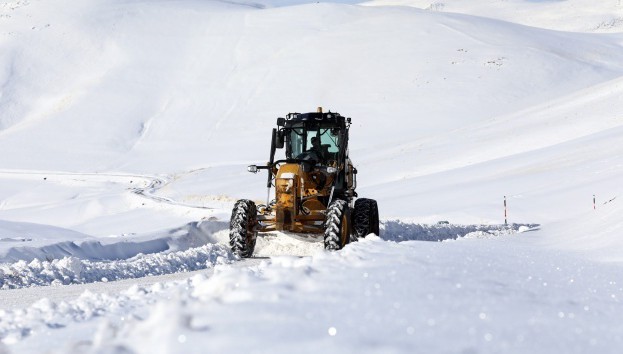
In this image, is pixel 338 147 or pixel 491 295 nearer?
pixel 491 295

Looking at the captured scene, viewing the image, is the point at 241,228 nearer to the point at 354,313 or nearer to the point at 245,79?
the point at 354,313

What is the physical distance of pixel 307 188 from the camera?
1406 cm

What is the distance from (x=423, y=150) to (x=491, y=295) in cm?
4112

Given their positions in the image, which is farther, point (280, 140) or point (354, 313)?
→ point (280, 140)

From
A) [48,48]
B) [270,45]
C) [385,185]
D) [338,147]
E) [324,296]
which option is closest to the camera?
[324,296]

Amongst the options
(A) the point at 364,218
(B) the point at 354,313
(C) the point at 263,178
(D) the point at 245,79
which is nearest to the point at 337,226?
(A) the point at 364,218

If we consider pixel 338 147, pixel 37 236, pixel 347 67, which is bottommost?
pixel 37 236

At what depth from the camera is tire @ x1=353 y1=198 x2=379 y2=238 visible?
14.2 m

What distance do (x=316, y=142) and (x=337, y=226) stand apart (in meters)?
2.31

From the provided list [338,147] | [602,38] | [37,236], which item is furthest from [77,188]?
[602,38]

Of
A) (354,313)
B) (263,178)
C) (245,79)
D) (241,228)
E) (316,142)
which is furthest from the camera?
(245,79)

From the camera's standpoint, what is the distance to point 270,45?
88625 millimetres

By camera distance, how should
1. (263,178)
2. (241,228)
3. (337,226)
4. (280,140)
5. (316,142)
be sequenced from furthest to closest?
(263,178) → (316,142) → (280,140) → (241,228) → (337,226)

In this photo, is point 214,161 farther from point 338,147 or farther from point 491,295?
point 491,295
